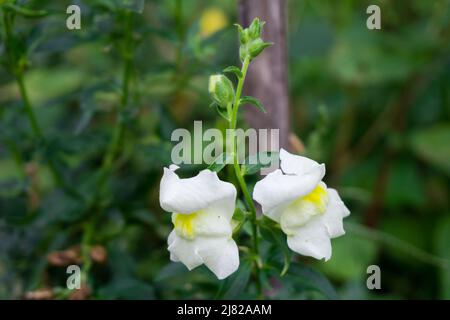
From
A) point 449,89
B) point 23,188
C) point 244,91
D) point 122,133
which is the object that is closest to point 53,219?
point 23,188

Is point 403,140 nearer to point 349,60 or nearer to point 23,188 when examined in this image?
point 349,60

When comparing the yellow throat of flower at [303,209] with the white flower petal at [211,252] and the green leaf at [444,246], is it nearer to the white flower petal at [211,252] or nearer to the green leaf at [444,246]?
the white flower petal at [211,252]

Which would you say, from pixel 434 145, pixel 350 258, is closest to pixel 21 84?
pixel 350 258

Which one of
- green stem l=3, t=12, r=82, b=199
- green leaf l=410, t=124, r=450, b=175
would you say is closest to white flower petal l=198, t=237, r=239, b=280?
green stem l=3, t=12, r=82, b=199

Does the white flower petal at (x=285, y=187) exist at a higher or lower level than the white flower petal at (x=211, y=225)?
higher

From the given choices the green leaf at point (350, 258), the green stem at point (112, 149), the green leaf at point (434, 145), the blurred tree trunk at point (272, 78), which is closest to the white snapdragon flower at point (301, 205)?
the blurred tree trunk at point (272, 78)

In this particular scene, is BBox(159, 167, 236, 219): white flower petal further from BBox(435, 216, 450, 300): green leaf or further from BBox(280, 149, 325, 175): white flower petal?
BBox(435, 216, 450, 300): green leaf
